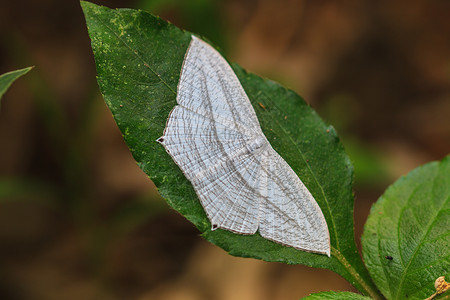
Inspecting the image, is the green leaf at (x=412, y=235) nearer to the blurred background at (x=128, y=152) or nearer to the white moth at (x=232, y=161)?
the white moth at (x=232, y=161)

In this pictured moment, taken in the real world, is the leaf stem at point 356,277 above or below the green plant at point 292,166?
below

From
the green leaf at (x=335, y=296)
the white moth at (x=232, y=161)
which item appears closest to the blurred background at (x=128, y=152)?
the white moth at (x=232, y=161)

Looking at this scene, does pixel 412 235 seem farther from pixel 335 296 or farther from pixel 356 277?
pixel 335 296

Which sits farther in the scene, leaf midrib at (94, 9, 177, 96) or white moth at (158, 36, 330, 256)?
white moth at (158, 36, 330, 256)

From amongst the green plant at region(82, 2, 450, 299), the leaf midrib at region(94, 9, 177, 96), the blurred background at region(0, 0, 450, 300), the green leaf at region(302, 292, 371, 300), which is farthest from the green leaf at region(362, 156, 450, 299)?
the blurred background at region(0, 0, 450, 300)

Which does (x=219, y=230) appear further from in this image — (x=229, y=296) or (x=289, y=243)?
(x=229, y=296)

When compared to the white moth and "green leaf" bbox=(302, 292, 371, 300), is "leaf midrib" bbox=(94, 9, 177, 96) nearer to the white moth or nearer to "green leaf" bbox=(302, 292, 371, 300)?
the white moth
